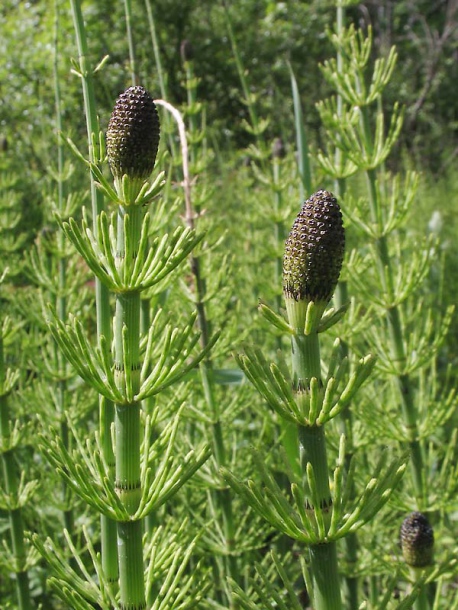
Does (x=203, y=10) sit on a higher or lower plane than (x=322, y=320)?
higher

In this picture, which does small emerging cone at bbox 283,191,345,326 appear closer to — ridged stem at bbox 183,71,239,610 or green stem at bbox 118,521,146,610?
green stem at bbox 118,521,146,610

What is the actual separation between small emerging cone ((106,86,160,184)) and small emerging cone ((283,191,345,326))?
0.27 m

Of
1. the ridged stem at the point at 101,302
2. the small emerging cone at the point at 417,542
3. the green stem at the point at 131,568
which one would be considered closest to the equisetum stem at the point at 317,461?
the green stem at the point at 131,568

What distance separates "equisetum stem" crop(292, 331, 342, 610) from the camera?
0.87 m

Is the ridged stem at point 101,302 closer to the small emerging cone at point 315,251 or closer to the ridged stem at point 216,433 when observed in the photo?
the small emerging cone at point 315,251

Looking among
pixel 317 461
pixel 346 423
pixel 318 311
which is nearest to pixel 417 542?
pixel 346 423

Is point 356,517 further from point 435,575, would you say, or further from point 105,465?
point 435,575

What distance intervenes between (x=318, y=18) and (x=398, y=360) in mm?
10108

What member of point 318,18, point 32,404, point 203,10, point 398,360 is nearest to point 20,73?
point 203,10

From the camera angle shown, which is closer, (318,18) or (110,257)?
(110,257)

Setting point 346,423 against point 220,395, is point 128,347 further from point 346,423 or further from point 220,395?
point 220,395

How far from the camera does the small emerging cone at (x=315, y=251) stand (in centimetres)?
81

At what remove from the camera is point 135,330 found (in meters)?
1.00

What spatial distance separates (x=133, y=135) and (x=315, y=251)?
12.6 inches
